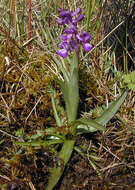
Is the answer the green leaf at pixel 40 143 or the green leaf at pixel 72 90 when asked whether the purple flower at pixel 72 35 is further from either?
the green leaf at pixel 40 143

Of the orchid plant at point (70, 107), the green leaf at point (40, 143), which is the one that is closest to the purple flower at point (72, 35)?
the orchid plant at point (70, 107)

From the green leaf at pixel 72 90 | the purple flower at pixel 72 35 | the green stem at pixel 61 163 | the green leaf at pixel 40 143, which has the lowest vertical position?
the green stem at pixel 61 163

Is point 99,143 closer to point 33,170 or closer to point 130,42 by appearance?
point 33,170

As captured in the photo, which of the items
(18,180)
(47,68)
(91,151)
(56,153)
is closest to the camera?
(18,180)

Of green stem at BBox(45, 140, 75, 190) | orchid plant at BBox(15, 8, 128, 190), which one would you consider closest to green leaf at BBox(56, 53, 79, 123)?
orchid plant at BBox(15, 8, 128, 190)

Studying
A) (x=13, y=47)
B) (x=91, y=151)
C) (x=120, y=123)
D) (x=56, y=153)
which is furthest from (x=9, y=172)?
(x=13, y=47)

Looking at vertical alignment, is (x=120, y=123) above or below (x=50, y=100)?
below

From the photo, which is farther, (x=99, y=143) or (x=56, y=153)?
(x=99, y=143)

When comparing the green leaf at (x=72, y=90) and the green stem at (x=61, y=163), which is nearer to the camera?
the green stem at (x=61, y=163)

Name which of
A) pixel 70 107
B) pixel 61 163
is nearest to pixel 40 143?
pixel 61 163
